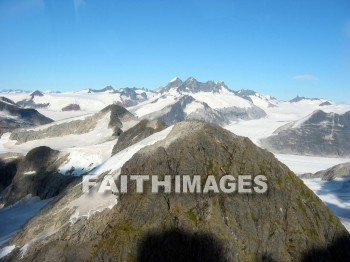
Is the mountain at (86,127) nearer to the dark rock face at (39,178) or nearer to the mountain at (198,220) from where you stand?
the dark rock face at (39,178)

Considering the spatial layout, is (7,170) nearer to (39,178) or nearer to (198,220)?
(39,178)

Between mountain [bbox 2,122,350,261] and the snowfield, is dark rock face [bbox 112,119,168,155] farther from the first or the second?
the snowfield

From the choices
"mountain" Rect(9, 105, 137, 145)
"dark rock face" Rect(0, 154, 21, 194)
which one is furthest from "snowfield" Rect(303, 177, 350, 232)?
"dark rock face" Rect(0, 154, 21, 194)

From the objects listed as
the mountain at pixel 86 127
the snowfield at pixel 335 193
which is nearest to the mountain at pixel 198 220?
the snowfield at pixel 335 193

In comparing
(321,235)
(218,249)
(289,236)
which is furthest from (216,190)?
(321,235)

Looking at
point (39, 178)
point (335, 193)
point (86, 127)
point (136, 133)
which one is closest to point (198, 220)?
point (136, 133)
